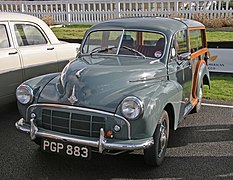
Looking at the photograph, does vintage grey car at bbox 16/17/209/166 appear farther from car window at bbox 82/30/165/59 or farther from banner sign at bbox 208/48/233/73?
banner sign at bbox 208/48/233/73

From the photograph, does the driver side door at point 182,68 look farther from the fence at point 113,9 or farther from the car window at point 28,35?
the fence at point 113,9

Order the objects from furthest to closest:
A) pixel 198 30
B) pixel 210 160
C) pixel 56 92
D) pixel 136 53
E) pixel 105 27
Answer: pixel 198 30, pixel 105 27, pixel 136 53, pixel 210 160, pixel 56 92

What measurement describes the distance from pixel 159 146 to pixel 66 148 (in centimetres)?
106

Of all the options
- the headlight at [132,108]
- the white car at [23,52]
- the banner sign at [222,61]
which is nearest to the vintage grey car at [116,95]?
the headlight at [132,108]

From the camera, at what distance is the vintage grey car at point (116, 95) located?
3.15 meters

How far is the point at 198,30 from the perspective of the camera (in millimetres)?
5488

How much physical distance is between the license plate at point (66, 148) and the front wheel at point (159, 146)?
705 millimetres

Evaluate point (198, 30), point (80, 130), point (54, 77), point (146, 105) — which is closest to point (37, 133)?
point (80, 130)

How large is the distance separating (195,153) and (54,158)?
5.78ft

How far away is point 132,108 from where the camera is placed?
311cm

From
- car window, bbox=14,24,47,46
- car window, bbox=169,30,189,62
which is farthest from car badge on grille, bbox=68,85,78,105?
car window, bbox=14,24,47,46

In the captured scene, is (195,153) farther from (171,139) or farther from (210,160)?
(171,139)

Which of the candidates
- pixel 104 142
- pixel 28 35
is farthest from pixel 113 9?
pixel 104 142

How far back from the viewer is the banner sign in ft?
25.5
